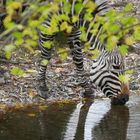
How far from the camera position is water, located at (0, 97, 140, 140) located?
21.3 feet

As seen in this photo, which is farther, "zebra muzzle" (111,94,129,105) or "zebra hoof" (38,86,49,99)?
"zebra hoof" (38,86,49,99)

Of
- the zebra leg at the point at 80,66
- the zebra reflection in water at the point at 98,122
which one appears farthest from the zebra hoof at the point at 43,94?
the zebra reflection in water at the point at 98,122

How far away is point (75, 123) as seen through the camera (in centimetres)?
708

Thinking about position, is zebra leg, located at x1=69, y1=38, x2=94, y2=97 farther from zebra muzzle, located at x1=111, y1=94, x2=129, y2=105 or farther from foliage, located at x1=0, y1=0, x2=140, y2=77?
foliage, located at x1=0, y1=0, x2=140, y2=77

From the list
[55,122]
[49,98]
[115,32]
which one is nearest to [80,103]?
[49,98]

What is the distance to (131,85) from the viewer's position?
9.49 metres

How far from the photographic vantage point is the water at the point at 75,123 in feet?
21.3

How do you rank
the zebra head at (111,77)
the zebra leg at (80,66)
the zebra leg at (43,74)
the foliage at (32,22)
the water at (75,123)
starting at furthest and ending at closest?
1. the zebra leg at (80,66)
2. the zebra leg at (43,74)
3. the zebra head at (111,77)
4. the water at (75,123)
5. the foliage at (32,22)

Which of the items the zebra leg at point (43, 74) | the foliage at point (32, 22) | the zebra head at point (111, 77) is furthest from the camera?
the zebra leg at point (43, 74)

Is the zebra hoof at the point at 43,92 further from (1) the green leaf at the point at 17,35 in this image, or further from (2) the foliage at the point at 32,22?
(1) the green leaf at the point at 17,35

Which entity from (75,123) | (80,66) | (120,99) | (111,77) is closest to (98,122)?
(75,123)

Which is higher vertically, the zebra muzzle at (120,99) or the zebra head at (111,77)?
the zebra head at (111,77)

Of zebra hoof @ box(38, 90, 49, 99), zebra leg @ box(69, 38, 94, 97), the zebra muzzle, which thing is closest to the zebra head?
the zebra muzzle

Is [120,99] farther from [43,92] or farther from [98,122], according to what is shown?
[43,92]
